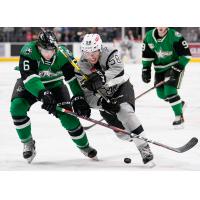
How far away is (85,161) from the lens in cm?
332

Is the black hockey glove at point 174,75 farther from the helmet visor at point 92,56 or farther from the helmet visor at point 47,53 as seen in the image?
the helmet visor at point 47,53

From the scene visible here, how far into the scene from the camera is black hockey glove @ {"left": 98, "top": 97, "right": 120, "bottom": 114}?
9.96 feet

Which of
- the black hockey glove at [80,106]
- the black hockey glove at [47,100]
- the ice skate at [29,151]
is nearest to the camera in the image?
the black hockey glove at [47,100]

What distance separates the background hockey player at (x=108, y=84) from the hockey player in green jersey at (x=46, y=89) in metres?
0.09

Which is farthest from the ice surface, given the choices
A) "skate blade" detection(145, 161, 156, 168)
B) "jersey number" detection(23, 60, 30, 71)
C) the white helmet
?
the white helmet

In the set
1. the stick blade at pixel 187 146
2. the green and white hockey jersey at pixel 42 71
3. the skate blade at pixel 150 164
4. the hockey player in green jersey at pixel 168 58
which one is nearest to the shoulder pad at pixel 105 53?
the green and white hockey jersey at pixel 42 71

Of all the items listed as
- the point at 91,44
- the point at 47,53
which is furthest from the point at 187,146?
the point at 47,53

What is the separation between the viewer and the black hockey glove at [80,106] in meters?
3.03

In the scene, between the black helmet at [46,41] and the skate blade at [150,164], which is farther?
the skate blade at [150,164]

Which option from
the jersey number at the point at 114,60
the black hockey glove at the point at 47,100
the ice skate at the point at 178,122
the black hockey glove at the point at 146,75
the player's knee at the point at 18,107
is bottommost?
the ice skate at the point at 178,122

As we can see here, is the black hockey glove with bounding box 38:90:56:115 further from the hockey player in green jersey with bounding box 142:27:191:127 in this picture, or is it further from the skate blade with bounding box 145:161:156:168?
the hockey player in green jersey with bounding box 142:27:191:127

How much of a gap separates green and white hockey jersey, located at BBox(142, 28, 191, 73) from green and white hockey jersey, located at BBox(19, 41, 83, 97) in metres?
1.22

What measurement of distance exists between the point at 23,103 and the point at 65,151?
58 centimetres
